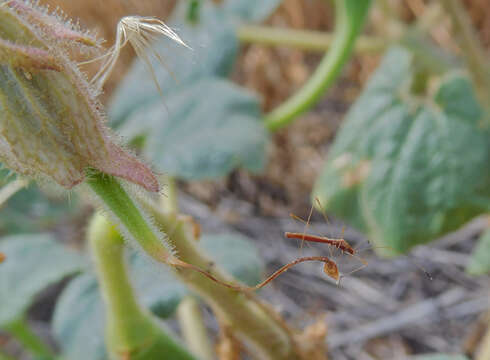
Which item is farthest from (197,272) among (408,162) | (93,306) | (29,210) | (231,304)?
(29,210)

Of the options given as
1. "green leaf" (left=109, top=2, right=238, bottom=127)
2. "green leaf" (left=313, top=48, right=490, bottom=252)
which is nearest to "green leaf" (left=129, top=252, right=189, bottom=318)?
"green leaf" (left=313, top=48, right=490, bottom=252)

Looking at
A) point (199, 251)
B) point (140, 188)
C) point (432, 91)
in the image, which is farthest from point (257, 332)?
point (432, 91)

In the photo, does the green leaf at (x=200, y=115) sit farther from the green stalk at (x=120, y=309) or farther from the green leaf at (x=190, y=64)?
the green stalk at (x=120, y=309)

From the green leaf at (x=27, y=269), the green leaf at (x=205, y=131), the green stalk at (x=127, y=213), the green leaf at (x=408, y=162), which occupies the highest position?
the green stalk at (x=127, y=213)

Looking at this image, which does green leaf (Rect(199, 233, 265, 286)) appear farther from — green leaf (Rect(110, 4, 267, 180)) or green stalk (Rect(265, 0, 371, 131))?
green stalk (Rect(265, 0, 371, 131))

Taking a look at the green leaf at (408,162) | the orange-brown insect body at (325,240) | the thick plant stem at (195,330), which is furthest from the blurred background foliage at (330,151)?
the orange-brown insect body at (325,240)

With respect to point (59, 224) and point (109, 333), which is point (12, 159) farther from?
point (59, 224)

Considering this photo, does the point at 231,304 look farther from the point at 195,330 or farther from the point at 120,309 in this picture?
the point at 195,330

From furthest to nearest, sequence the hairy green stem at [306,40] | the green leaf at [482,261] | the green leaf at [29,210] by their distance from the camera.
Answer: the green leaf at [29,210] < the hairy green stem at [306,40] < the green leaf at [482,261]
